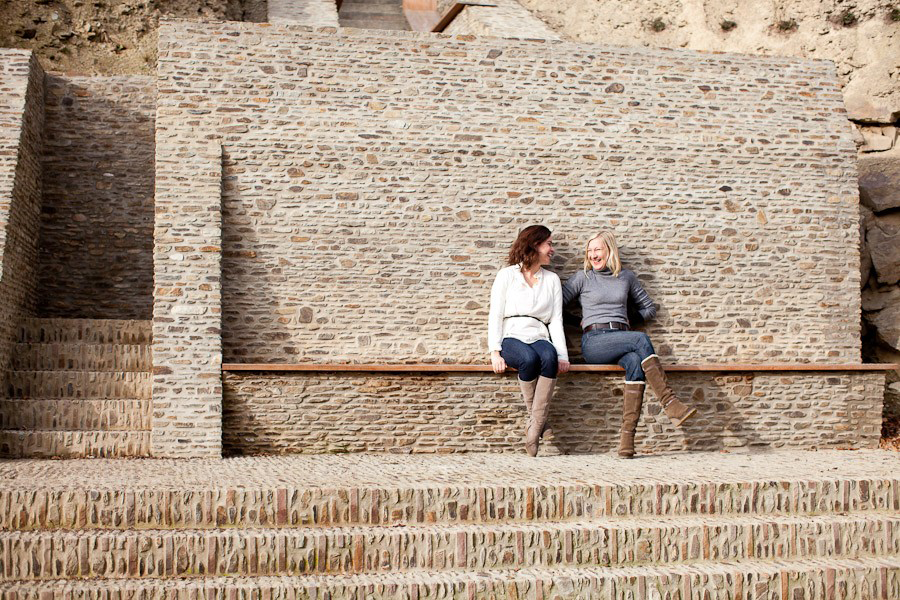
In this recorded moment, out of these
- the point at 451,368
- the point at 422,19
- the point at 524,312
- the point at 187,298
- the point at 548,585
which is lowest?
the point at 548,585

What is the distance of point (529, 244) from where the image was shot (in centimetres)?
787

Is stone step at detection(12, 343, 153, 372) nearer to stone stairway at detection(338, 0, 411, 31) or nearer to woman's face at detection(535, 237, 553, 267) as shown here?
woman's face at detection(535, 237, 553, 267)

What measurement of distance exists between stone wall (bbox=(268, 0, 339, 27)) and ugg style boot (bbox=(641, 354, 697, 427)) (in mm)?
8765

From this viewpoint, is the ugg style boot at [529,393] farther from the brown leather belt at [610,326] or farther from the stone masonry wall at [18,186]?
the stone masonry wall at [18,186]

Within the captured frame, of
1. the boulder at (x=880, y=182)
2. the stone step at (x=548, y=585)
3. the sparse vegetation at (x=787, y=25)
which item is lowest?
the stone step at (x=548, y=585)

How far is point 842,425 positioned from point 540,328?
3097 millimetres

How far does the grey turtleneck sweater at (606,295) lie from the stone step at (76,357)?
12.3ft

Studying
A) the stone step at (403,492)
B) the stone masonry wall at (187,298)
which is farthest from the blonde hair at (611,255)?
the stone masonry wall at (187,298)

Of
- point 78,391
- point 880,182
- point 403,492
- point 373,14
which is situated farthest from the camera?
point 373,14

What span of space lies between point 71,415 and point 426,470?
297 centimetres

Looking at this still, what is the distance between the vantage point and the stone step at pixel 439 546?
507 cm

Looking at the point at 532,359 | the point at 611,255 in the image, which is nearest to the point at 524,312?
the point at 532,359

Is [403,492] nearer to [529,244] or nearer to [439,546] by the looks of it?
[439,546]

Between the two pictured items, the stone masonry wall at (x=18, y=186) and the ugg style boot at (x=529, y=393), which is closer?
the ugg style boot at (x=529, y=393)
